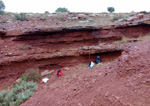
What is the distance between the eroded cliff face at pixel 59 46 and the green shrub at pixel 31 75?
44 centimetres

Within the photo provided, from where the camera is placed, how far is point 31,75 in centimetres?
562

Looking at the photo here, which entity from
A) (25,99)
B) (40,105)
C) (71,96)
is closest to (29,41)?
(25,99)

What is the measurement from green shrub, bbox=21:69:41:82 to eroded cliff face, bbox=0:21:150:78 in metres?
0.44

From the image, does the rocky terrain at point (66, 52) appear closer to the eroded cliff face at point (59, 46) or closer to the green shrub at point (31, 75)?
the eroded cliff face at point (59, 46)

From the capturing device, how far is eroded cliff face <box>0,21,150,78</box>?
5.91m

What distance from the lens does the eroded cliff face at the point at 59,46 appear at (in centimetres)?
591

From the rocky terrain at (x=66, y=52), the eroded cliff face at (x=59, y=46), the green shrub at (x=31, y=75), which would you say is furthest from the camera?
the eroded cliff face at (x=59, y=46)

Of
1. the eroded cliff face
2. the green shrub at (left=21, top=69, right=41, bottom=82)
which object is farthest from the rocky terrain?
the green shrub at (left=21, top=69, right=41, bottom=82)

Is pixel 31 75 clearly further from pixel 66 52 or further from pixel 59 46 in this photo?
pixel 59 46

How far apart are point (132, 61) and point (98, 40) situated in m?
5.09

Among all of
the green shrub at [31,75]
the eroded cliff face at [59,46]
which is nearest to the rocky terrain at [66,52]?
the eroded cliff face at [59,46]

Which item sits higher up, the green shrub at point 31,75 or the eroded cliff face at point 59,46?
the eroded cliff face at point 59,46

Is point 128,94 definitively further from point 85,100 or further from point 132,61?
point 132,61

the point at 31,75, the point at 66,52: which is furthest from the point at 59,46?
the point at 31,75
